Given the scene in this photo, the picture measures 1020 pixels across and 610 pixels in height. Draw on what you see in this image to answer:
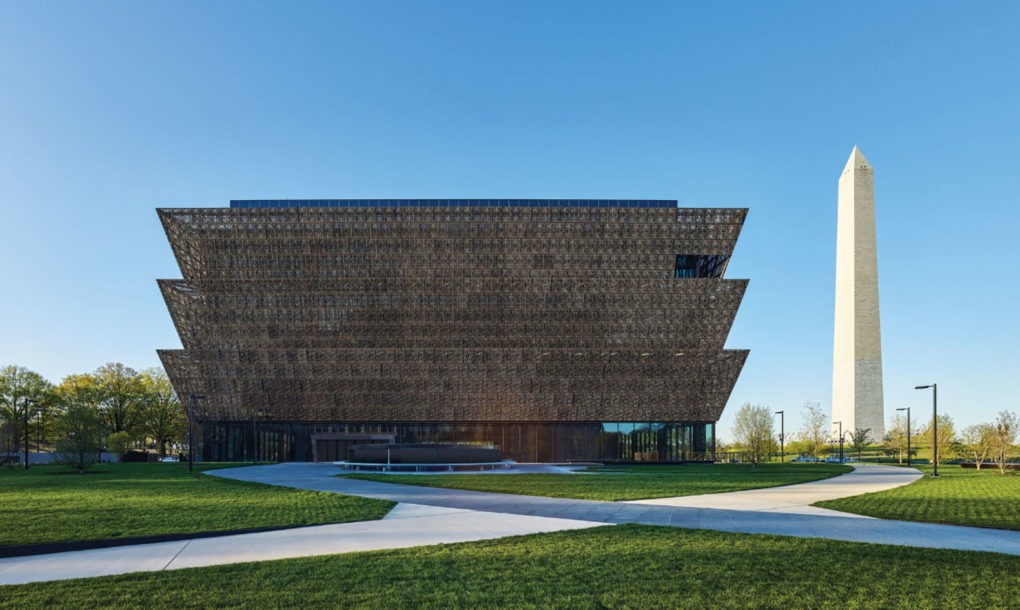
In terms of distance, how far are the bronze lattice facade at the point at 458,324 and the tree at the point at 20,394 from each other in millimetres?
20546

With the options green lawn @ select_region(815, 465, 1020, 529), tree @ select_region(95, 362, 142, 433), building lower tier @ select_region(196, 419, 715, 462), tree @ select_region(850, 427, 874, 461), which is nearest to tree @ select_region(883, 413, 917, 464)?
tree @ select_region(850, 427, 874, 461)

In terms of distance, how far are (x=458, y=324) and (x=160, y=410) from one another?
143ft

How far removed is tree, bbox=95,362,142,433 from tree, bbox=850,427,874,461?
89.7 metres

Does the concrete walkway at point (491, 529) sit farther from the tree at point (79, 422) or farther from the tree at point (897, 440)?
the tree at point (897, 440)

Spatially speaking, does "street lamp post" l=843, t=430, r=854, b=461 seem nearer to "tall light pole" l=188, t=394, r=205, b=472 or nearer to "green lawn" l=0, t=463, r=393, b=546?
"tall light pole" l=188, t=394, r=205, b=472

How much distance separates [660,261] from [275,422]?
4289 cm

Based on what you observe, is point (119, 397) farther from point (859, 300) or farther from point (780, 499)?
point (859, 300)

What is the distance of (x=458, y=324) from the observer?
6888 centimetres

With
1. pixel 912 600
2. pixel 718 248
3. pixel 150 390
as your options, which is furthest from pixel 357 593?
pixel 150 390

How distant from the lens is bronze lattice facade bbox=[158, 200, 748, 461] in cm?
6706

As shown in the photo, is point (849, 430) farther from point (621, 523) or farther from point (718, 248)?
point (621, 523)

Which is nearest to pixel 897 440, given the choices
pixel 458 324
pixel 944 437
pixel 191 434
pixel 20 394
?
pixel 944 437

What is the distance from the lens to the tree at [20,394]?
75875 mm

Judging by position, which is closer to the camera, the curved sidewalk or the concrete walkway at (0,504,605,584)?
the concrete walkway at (0,504,605,584)
